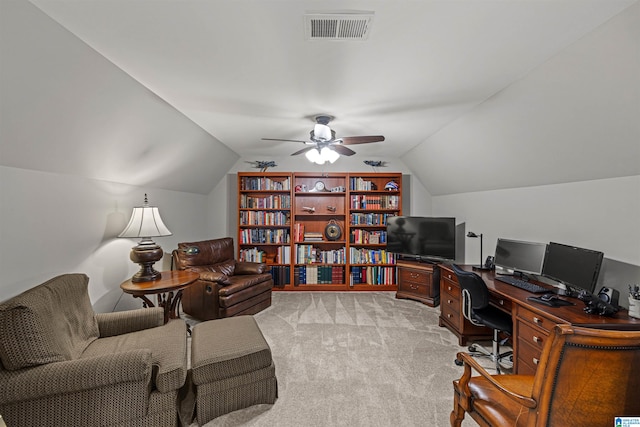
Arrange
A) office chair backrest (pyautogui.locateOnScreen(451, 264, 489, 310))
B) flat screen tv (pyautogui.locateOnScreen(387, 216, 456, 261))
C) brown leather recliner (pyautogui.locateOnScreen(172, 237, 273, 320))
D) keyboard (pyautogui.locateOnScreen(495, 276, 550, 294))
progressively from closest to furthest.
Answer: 1. keyboard (pyautogui.locateOnScreen(495, 276, 550, 294))
2. office chair backrest (pyautogui.locateOnScreen(451, 264, 489, 310))
3. brown leather recliner (pyautogui.locateOnScreen(172, 237, 273, 320))
4. flat screen tv (pyautogui.locateOnScreen(387, 216, 456, 261))

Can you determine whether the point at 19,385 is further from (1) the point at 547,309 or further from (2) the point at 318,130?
(1) the point at 547,309

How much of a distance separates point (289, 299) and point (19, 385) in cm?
336

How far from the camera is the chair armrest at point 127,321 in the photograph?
2.30 meters

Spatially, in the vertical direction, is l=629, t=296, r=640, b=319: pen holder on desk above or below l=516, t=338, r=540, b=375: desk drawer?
above

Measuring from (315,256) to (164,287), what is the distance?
2870 millimetres

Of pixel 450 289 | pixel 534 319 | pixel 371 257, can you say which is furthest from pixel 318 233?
pixel 534 319

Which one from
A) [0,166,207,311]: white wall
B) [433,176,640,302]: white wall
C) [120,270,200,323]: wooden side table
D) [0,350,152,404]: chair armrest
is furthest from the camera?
[120,270,200,323]: wooden side table

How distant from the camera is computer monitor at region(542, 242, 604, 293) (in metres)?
2.04

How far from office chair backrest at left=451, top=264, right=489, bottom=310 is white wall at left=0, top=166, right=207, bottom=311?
3.56m

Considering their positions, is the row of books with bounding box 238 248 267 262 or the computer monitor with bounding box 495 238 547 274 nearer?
the computer monitor with bounding box 495 238 547 274

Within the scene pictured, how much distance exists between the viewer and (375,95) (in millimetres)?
2551

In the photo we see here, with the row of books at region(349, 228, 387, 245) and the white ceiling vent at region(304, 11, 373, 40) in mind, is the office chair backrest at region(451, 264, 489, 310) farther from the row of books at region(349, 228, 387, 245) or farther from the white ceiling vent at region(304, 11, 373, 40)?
the row of books at region(349, 228, 387, 245)

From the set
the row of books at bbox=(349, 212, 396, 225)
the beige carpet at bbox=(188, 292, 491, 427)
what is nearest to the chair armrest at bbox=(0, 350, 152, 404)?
the beige carpet at bbox=(188, 292, 491, 427)

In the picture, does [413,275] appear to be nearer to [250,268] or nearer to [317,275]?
[317,275]
